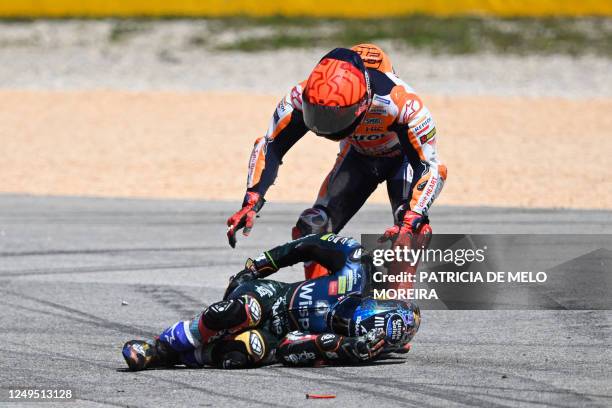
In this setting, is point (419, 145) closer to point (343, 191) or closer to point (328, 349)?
point (343, 191)

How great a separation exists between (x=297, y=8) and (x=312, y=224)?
71.9ft

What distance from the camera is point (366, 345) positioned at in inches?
279

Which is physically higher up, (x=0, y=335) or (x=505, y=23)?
(x=505, y=23)

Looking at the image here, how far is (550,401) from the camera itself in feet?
20.4

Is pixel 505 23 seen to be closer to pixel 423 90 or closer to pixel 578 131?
pixel 423 90

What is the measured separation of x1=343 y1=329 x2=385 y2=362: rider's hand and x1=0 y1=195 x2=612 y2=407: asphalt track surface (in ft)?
0.29

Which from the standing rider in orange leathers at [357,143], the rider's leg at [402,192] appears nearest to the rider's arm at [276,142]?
the standing rider in orange leathers at [357,143]

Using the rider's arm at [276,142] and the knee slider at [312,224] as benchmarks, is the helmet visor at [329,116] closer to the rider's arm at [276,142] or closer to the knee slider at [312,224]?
the rider's arm at [276,142]

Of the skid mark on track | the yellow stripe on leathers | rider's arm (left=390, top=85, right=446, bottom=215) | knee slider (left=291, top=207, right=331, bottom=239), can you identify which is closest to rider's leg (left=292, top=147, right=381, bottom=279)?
knee slider (left=291, top=207, right=331, bottom=239)

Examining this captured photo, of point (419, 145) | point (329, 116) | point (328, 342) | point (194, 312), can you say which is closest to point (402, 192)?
point (419, 145)

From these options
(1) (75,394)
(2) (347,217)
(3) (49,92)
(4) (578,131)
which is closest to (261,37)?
(3) (49,92)

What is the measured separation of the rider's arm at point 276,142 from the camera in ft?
26.0

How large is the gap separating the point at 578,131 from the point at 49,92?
10.4 meters

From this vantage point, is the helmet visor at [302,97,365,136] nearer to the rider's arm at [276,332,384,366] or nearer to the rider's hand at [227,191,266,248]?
the rider's hand at [227,191,266,248]
